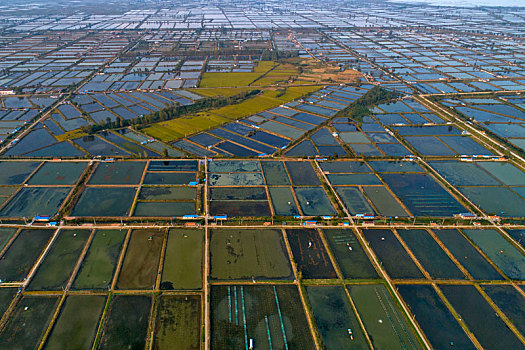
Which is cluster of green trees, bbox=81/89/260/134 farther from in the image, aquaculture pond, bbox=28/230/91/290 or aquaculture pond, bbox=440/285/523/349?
aquaculture pond, bbox=440/285/523/349

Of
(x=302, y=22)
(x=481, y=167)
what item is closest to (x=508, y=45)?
(x=302, y=22)

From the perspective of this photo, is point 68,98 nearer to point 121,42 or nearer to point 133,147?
point 133,147

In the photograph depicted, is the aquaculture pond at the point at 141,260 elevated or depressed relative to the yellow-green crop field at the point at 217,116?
depressed

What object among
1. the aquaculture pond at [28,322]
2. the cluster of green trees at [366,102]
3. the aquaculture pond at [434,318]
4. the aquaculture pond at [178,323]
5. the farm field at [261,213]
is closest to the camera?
the aquaculture pond at [28,322]

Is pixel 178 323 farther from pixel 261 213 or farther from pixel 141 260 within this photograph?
pixel 261 213

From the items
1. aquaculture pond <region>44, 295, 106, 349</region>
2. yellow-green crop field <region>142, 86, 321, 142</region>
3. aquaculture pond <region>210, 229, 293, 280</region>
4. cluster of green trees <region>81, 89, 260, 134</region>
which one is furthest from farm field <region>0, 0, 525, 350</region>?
yellow-green crop field <region>142, 86, 321, 142</region>

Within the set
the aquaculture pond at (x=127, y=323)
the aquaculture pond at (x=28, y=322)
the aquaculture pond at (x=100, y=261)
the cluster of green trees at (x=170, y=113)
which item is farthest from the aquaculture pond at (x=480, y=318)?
the cluster of green trees at (x=170, y=113)

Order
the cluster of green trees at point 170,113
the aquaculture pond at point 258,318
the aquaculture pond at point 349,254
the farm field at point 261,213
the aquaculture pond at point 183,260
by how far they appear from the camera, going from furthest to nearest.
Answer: the cluster of green trees at point 170,113, the aquaculture pond at point 349,254, the aquaculture pond at point 183,260, the farm field at point 261,213, the aquaculture pond at point 258,318

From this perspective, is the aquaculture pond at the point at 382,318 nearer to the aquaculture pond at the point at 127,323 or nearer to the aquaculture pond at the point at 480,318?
the aquaculture pond at the point at 480,318

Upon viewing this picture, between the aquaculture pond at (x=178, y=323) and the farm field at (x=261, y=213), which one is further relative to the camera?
the farm field at (x=261, y=213)
